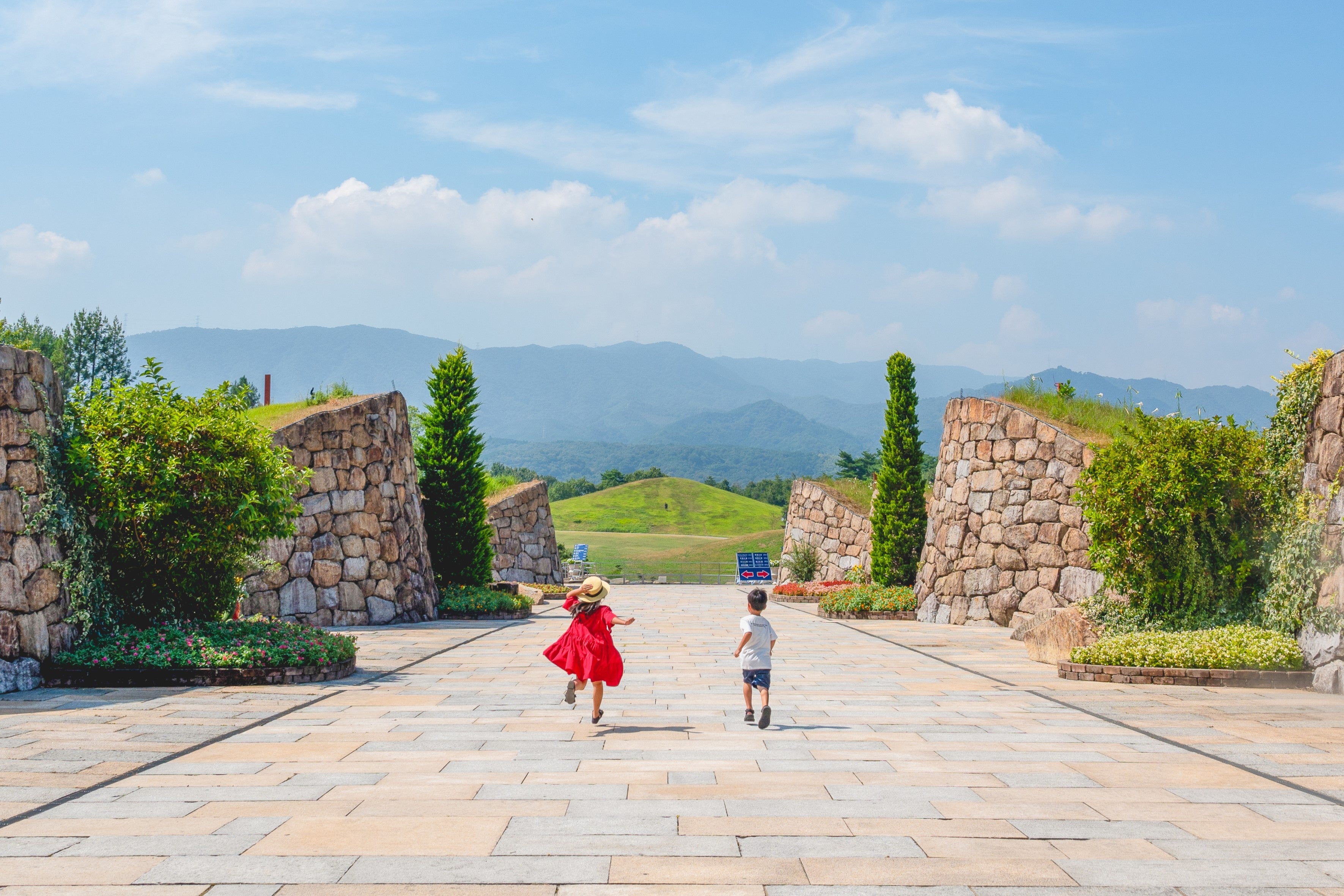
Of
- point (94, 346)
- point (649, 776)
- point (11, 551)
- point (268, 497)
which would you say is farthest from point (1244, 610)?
point (94, 346)

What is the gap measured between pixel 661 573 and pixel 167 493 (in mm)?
37050

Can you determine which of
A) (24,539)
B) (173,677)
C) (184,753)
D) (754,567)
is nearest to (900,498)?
(754,567)

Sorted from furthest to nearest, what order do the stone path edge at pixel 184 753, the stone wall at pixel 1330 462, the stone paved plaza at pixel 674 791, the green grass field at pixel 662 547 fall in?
the green grass field at pixel 662 547, the stone wall at pixel 1330 462, the stone path edge at pixel 184 753, the stone paved plaza at pixel 674 791

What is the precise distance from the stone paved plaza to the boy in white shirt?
286 mm

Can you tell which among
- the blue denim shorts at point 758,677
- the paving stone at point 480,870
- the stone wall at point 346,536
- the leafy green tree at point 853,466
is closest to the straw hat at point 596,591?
the blue denim shorts at point 758,677

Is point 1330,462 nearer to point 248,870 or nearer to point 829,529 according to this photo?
point 248,870

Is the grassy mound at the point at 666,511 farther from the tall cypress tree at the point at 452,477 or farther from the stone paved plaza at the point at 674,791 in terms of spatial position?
the stone paved plaza at the point at 674,791

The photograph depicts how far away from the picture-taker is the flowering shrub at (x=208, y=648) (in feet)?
33.3

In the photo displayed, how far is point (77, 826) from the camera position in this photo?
516 centimetres

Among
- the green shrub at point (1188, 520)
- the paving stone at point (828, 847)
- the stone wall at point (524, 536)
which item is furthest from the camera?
the stone wall at point (524, 536)

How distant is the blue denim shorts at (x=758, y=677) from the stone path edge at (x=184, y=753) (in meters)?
3.96

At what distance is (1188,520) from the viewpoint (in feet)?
38.8

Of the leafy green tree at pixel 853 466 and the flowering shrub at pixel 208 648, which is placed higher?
the leafy green tree at pixel 853 466

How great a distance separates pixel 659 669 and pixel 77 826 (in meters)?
7.63
